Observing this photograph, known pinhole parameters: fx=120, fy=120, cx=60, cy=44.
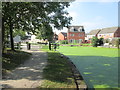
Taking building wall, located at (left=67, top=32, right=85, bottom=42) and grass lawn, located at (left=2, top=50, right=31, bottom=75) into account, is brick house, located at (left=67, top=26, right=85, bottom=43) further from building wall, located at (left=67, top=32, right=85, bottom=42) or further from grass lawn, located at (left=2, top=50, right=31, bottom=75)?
grass lawn, located at (left=2, top=50, right=31, bottom=75)

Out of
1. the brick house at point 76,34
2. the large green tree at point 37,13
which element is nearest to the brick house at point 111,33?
the brick house at point 76,34

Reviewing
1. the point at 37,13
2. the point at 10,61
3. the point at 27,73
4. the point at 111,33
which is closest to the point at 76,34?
the point at 111,33

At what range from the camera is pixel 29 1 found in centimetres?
670

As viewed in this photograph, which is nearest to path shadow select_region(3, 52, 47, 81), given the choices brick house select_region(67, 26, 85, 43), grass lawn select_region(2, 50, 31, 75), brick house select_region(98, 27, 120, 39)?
grass lawn select_region(2, 50, 31, 75)

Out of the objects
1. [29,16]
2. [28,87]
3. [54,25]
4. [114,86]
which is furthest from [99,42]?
[28,87]

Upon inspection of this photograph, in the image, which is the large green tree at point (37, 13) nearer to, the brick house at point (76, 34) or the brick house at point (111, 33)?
the brick house at point (76, 34)

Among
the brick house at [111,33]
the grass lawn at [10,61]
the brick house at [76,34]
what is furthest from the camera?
the brick house at [76,34]

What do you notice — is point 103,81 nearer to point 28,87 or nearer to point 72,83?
point 72,83

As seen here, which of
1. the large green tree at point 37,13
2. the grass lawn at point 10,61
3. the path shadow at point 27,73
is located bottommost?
the path shadow at point 27,73

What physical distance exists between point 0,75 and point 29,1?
4131 millimetres

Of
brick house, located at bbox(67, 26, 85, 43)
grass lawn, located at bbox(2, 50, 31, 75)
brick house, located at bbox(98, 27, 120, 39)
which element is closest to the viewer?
grass lawn, located at bbox(2, 50, 31, 75)

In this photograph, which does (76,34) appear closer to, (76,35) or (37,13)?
(76,35)

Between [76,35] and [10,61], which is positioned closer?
[10,61]

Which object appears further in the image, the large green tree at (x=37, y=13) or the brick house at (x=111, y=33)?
the brick house at (x=111, y=33)
